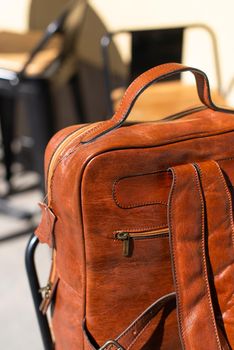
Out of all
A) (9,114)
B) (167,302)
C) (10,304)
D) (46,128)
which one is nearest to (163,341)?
(167,302)

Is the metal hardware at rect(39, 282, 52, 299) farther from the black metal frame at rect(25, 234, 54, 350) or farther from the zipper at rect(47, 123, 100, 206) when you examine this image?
the zipper at rect(47, 123, 100, 206)

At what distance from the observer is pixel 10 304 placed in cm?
137

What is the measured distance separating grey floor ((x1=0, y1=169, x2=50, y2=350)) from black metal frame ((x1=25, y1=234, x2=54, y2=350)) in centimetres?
31

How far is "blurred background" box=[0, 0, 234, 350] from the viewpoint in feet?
4.45

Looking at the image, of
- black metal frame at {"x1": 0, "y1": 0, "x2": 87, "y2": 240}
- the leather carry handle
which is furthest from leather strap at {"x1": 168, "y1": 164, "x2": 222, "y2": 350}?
black metal frame at {"x1": 0, "y1": 0, "x2": 87, "y2": 240}

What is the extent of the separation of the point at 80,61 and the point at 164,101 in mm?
737

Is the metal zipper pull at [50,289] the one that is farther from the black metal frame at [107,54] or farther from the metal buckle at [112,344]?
the black metal frame at [107,54]

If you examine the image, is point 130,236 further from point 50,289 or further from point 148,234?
point 50,289

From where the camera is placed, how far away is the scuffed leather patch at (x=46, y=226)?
2.52 ft

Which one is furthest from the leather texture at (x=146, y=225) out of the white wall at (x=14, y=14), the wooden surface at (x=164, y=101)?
the white wall at (x=14, y=14)

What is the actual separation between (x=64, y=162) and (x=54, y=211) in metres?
0.09

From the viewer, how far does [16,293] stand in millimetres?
1413

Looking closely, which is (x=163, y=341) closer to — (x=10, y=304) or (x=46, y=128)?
(x=10, y=304)

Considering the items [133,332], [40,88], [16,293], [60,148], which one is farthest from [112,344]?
[40,88]
